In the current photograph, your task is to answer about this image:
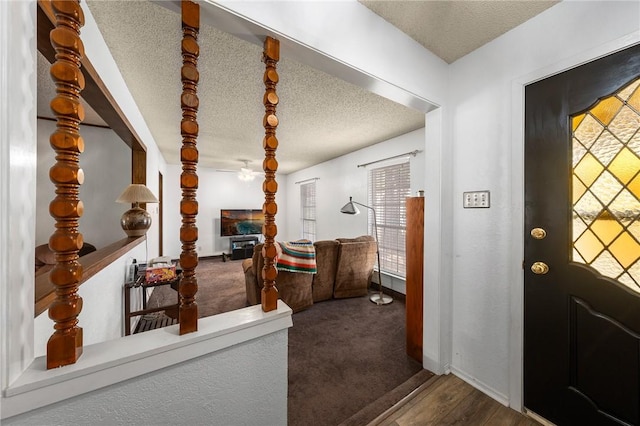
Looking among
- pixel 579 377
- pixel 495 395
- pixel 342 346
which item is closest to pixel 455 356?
pixel 495 395

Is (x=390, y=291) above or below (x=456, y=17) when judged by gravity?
below

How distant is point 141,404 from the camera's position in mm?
786

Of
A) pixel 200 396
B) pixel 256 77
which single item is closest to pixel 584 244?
pixel 200 396

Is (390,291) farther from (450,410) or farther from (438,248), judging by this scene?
(450,410)

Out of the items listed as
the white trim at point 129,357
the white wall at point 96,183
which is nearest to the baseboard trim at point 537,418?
the white trim at point 129,357

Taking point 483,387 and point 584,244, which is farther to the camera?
point 483,387

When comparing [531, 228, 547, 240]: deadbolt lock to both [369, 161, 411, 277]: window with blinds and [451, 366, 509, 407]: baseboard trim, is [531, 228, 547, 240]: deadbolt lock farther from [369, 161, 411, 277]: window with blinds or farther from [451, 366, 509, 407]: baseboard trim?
[369, 161, 411, 277]: window with blinds

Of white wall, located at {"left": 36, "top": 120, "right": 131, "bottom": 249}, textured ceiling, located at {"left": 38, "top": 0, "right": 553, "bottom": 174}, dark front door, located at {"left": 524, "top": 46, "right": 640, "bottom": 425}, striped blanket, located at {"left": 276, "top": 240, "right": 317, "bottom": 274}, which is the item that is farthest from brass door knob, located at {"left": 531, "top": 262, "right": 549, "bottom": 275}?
white wall, located at {"left": 36, "top": 120, "right": 131, "bottom": 249}

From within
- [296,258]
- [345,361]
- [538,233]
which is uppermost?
[538,233]

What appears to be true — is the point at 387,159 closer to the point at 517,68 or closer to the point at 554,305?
the point at 517,68

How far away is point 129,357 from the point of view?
744 mm

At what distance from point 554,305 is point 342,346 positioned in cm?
163

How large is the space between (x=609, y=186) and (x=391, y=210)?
268cm

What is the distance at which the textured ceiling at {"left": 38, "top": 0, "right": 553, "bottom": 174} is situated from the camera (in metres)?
1.45
